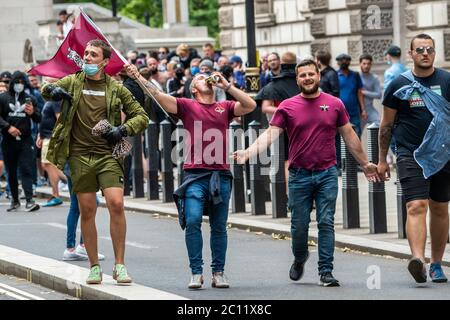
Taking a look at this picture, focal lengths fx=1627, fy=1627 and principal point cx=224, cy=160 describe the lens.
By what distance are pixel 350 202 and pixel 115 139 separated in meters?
5.29

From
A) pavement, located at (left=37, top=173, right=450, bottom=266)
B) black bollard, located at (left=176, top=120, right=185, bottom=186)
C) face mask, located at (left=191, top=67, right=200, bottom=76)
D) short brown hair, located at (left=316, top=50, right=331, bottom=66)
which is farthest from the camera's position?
face mask, located at (left=191, top=67, right=200, bottom=76)

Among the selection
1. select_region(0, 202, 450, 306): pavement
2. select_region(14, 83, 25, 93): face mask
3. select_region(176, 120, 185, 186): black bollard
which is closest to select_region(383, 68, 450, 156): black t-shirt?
select_region(0, 202, 450, 306): pavement

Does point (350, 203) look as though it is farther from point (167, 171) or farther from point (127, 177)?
point (127, 177)

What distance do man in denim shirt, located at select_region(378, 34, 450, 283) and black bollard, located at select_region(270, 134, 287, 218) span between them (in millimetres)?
5748

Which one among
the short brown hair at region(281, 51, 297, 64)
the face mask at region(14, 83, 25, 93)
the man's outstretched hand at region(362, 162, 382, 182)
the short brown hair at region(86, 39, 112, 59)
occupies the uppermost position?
the short brown hair at region(86, 39, 112, 59)

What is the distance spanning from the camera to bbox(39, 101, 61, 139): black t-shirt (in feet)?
71.6

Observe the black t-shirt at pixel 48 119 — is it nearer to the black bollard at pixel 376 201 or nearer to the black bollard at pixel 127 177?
the black bollard at pixel 127 177

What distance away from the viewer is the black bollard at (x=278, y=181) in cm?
1873

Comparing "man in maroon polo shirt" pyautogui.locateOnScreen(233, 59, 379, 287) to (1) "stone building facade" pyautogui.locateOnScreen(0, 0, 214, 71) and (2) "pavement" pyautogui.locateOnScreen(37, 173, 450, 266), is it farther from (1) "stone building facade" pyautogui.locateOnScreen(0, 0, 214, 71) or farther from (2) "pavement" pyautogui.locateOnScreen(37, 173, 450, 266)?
(1) "stone building facade" pyautogui.locateOnScreen(0, 0, 214, 71)

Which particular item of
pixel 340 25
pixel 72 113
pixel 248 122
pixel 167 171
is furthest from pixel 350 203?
pixel 340 25

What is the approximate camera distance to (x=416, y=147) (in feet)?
42.0

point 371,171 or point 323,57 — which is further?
point 323,57

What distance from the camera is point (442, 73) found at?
12898 mm

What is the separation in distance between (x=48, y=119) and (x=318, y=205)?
375 inches
